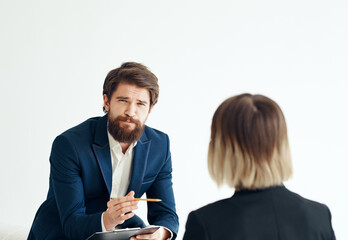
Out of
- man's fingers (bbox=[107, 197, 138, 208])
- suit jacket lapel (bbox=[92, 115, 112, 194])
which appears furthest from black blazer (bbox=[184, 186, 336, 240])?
suit jacket lapel (bbox=[92, 115, 112, 194])

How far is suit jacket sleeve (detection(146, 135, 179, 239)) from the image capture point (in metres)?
2.66

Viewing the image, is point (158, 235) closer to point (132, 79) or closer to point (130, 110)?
point (130, 110)

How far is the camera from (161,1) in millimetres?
4516

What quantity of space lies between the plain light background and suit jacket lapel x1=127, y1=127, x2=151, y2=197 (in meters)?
1.82

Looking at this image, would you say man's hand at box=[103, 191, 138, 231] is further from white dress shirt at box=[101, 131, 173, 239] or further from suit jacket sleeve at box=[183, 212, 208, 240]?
suit jacket sleeve at box=[183, 212, 208, 240]

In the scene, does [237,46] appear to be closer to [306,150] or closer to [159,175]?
[306,150]

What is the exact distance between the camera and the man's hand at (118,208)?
7.00ft

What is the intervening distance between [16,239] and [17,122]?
182cm

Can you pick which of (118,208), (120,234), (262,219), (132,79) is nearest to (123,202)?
(118,208)

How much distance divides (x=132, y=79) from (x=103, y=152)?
16.3 inches

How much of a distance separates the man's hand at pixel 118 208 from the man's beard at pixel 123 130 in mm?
469

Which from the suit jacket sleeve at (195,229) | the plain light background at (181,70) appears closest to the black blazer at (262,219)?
the suit jacket sleeve at (195,229)

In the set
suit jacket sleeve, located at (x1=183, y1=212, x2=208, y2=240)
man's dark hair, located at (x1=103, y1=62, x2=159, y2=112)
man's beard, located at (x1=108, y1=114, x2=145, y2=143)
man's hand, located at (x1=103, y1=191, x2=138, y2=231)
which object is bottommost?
man's hand, located at (x1=103, y1=191, x2=138, y2=231)

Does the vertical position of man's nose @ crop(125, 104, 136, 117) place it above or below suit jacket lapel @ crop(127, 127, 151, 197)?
above
